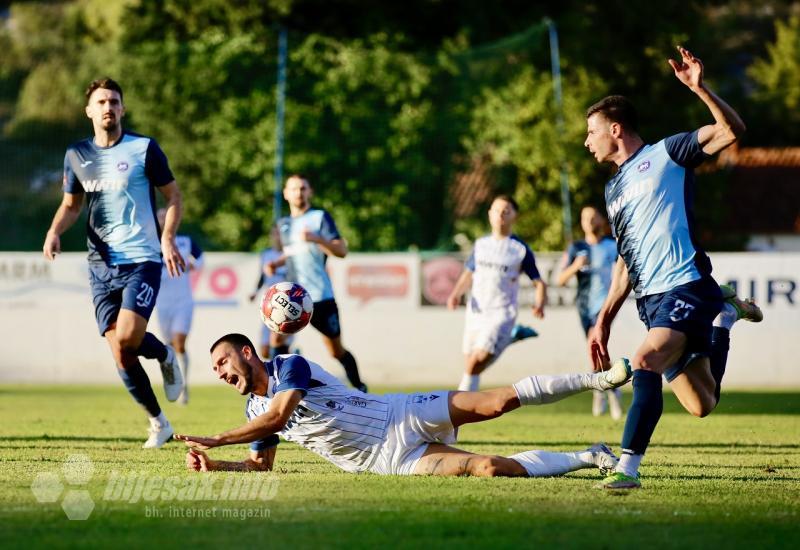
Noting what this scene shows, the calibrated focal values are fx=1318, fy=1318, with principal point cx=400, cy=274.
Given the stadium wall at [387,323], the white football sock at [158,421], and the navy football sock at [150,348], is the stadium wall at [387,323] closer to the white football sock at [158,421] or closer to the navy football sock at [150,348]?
the navy football sock at [150,348]

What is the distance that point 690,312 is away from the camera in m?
7.62

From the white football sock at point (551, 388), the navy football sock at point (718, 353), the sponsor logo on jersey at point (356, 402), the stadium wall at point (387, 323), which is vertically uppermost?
the navy football sock at point (718, 353)

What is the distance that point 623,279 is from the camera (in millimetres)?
8195

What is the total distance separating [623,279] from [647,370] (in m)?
0.87

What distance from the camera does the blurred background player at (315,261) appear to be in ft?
45.5

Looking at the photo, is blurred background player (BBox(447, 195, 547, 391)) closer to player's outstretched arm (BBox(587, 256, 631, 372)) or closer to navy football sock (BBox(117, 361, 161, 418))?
navy football sock (BBox(117, 361, 161, 418))

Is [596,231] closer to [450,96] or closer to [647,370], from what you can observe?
[647,370]

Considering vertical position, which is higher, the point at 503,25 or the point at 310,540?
the point at 503,25

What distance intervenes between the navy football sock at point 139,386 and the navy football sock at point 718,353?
4.30m

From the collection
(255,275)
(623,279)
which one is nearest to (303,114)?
(255,275)

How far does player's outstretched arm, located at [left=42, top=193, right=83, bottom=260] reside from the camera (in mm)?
9938

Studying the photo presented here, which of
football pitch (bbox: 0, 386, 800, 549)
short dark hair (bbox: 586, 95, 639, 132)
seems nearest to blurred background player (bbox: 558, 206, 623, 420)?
football pitch (bbox: 0, 386, 800, 549)

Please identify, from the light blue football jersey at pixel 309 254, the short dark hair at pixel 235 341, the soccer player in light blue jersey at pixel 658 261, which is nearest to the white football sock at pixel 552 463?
the soccer player in light blue jersey at pixel 658 261

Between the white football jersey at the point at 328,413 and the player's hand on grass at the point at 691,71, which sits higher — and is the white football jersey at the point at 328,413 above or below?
below
